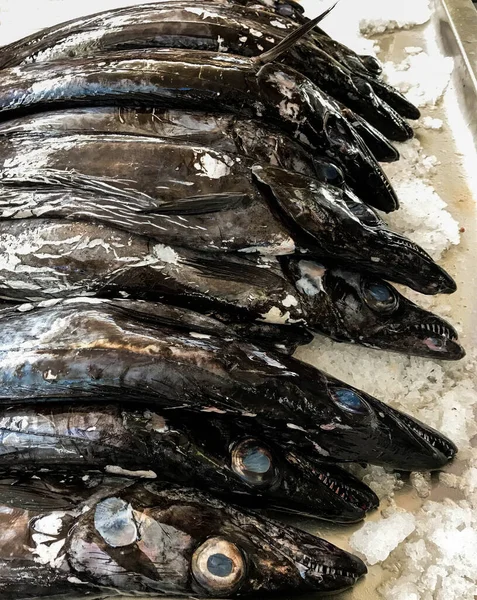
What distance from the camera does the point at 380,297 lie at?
2127mm

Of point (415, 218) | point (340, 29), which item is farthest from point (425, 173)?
point (340, 29)

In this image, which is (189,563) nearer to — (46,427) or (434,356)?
(46,427)

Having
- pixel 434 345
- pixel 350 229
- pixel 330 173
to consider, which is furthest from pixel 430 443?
pixel 330 173

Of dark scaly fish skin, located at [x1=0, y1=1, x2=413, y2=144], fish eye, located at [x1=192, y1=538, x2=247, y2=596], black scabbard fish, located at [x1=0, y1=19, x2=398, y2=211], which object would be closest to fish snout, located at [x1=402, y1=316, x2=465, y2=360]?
black scabbard fish, located at [x1=0, y1=19, x2=398, y2=211]

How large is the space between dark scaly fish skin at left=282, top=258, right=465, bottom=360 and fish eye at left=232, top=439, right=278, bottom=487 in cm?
57

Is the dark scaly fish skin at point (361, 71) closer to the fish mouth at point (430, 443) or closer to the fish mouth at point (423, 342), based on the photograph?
the fish mouth at point (423, 342)

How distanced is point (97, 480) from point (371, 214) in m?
1.34

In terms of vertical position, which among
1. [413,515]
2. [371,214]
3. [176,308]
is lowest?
[413,515]

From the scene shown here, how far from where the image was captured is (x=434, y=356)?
219 centimetres

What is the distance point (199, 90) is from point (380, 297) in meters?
1.08

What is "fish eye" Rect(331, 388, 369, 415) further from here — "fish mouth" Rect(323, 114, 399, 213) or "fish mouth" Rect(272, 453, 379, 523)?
"fish mouth" Rect(323, 114, 399, 213)

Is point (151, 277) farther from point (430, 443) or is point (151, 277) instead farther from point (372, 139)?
point (372, 139)

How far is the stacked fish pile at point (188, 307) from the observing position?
1559mm

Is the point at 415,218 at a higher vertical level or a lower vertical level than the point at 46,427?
higher
